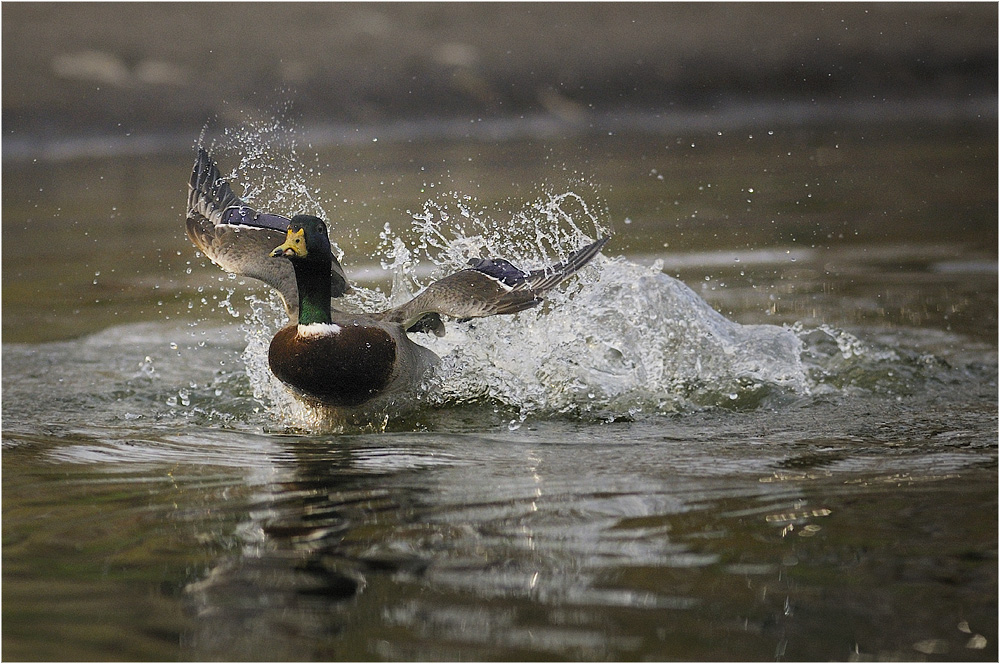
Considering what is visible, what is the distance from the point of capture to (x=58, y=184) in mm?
17375

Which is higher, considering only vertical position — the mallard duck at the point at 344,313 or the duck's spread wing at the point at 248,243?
the duck's spread wing at the point at 248,243

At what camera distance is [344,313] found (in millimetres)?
7207

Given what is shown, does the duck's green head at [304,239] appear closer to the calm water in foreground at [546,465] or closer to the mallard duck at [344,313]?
the mallard duck at [344,313]

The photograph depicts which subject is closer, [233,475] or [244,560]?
Answer: [244,560]

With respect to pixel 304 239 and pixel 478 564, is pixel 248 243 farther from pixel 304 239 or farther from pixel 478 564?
pixel 478 564

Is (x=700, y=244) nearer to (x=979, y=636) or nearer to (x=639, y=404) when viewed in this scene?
(x=639, y=404)

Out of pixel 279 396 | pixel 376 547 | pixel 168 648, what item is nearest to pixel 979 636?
pixel 376 547

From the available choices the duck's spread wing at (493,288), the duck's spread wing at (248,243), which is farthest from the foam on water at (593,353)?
the duck's spread wing at (493,288)

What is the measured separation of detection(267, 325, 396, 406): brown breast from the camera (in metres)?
6.32

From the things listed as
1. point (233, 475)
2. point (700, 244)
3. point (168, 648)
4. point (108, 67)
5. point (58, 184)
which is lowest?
point (168, 648)

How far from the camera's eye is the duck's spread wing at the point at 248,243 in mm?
7148

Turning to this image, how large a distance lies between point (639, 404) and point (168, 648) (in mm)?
3424

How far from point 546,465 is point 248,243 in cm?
250

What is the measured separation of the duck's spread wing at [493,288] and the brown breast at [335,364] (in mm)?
387
